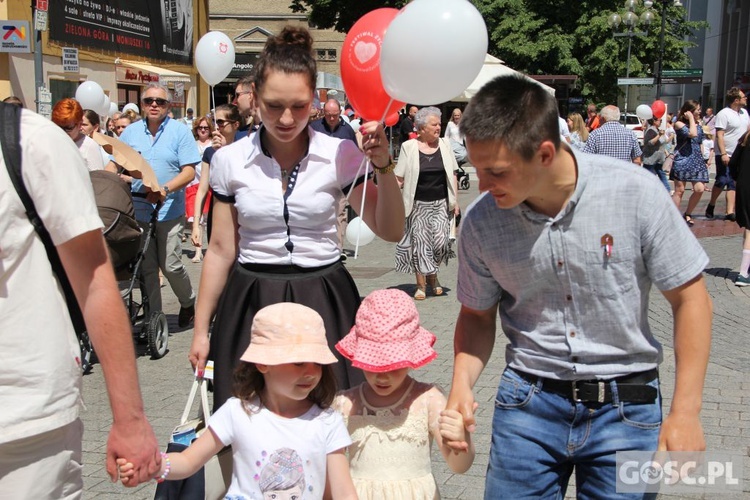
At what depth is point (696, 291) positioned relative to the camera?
8.68ft

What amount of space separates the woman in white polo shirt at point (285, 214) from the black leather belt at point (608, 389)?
107cm

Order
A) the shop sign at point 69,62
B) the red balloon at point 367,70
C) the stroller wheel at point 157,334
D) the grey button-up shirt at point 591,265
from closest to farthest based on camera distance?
the grey button-up shirt at point 591,265
the red balloon at point 367,70
the stroller wheel at point 157,334
the shop sign at point 69,62

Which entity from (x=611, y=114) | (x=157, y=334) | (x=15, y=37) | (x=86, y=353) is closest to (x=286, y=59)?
(x=86, y=353)

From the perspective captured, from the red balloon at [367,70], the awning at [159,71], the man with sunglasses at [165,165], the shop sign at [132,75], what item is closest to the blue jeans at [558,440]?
the red balloon at [367,70]

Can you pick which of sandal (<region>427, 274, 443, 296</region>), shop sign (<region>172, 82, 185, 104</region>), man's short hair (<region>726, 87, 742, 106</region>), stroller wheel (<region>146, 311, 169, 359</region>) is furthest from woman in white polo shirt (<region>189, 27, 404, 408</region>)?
shop sign (<region>172, 82, 185, 104</region>)

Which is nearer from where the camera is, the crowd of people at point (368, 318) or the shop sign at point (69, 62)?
the crowd of people at point (368, 318)

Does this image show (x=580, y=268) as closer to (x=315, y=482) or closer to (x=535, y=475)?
(x=535, y=475)

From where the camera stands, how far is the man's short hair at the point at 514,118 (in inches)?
97.8

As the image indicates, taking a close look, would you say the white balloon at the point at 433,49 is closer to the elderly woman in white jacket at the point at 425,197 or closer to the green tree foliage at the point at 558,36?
the elderly woman in white jacket at the point at 425,197

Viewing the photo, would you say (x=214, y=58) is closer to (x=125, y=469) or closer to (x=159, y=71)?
(x=125, y=469)

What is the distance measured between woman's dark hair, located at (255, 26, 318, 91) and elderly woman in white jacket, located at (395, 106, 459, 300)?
619cm

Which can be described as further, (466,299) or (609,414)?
(466,299)

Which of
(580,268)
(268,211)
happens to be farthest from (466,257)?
(268,211)

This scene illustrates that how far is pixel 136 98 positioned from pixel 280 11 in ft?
Result: 120
